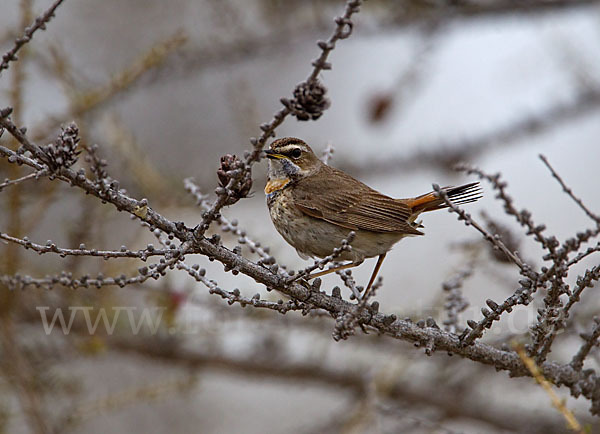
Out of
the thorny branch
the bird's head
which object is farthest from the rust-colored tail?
the thorny branch

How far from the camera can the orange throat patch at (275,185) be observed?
11.0 ft

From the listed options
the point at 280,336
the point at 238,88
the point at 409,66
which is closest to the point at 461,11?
the point at 409,66

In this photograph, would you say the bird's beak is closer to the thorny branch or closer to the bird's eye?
the bird's eye

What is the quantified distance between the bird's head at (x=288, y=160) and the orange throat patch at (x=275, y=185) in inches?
1.2

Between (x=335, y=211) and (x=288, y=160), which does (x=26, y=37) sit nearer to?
(x=335, y=211)

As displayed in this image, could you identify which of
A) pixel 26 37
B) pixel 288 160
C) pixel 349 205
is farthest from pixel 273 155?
pixel 26 37

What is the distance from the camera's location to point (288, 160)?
3.46m

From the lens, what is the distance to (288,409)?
7.70 metres

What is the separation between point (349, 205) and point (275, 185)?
1.26 ft

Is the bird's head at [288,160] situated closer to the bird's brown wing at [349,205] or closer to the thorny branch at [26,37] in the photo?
the bird's brown wing at [349,205]

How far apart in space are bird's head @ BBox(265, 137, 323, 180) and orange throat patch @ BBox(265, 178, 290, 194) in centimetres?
3

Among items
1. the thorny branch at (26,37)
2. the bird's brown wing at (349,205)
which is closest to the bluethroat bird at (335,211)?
the bird's brown wing at (349,205)

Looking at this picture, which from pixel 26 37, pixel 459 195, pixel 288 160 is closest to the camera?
pixel 26 37

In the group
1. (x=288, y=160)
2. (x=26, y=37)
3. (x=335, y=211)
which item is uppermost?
(x=288, y=160)
